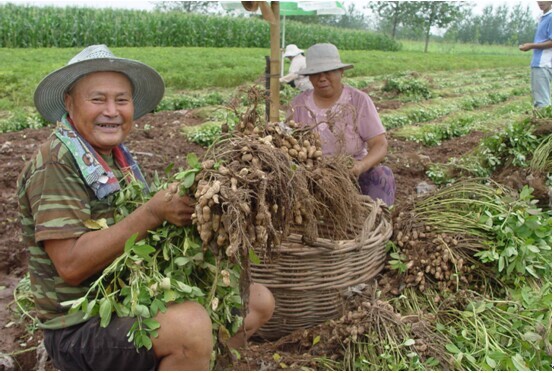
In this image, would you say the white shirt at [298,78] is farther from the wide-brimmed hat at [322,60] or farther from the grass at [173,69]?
the wide-brimmed hat at [322,60]

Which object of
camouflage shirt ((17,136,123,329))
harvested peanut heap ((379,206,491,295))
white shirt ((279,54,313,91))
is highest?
camouflage shirt ((17,136,123,329))

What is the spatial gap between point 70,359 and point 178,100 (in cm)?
815

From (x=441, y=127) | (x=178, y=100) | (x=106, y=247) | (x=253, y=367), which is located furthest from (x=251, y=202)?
(x=178, y=100)

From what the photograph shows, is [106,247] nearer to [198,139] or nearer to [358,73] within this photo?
[198,139]

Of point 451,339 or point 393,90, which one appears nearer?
point 451,339

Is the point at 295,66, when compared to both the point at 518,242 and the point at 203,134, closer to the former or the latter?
the point at 203,134

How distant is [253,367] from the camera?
2.39 m

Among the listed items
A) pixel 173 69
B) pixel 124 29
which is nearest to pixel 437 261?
pixel 173 69

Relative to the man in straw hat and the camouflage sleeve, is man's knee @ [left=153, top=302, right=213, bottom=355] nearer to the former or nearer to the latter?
the man in straw hat

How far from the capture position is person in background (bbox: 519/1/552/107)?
7.12 m

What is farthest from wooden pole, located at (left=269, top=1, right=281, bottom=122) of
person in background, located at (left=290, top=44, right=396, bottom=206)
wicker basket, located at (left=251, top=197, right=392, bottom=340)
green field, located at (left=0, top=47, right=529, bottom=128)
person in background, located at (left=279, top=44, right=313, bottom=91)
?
person in background, located at (left=279, top=44, right=313, bottom=91)

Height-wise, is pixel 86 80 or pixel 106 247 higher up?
pixel 86 80

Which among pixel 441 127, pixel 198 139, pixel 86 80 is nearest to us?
pixel 86 80

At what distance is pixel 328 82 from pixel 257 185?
6.98 ft
